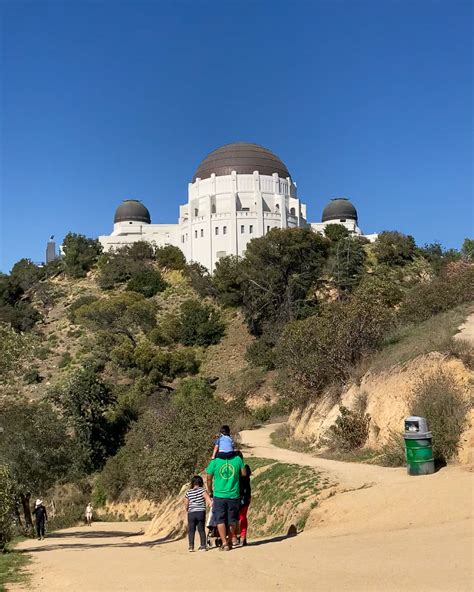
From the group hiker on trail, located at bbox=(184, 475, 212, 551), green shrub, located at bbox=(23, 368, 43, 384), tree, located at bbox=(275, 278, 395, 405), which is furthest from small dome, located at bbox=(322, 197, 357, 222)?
hiker on trail, located at bbox=(184, 475, 212, 551)

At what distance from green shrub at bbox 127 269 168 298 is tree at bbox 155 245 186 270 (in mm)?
2403

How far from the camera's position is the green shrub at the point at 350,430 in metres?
16.6

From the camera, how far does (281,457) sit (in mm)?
17125

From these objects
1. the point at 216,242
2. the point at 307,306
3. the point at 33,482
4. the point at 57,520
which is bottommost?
the point at 57,520

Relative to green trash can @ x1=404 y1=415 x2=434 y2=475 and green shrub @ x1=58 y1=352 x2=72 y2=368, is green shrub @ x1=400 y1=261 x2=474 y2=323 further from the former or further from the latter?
green shrub @ x1=58 y1=352 x2=72 y2=368

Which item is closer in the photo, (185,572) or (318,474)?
(185,572)

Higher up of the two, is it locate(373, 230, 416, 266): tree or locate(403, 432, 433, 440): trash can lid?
locate(373, 230, 416, 266): tree

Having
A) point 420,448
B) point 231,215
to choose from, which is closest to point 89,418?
point 420,448

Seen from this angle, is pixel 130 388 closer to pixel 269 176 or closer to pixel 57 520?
pixel 57 520

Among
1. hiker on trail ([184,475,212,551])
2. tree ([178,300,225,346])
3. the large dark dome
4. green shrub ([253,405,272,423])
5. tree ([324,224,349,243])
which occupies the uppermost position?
the large dark dome

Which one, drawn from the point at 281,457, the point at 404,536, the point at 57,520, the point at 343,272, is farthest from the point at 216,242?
the point at 404,536

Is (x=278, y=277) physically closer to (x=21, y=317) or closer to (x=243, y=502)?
(x=21, y=317)

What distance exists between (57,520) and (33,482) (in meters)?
3.33

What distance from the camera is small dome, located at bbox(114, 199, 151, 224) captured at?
215ft
